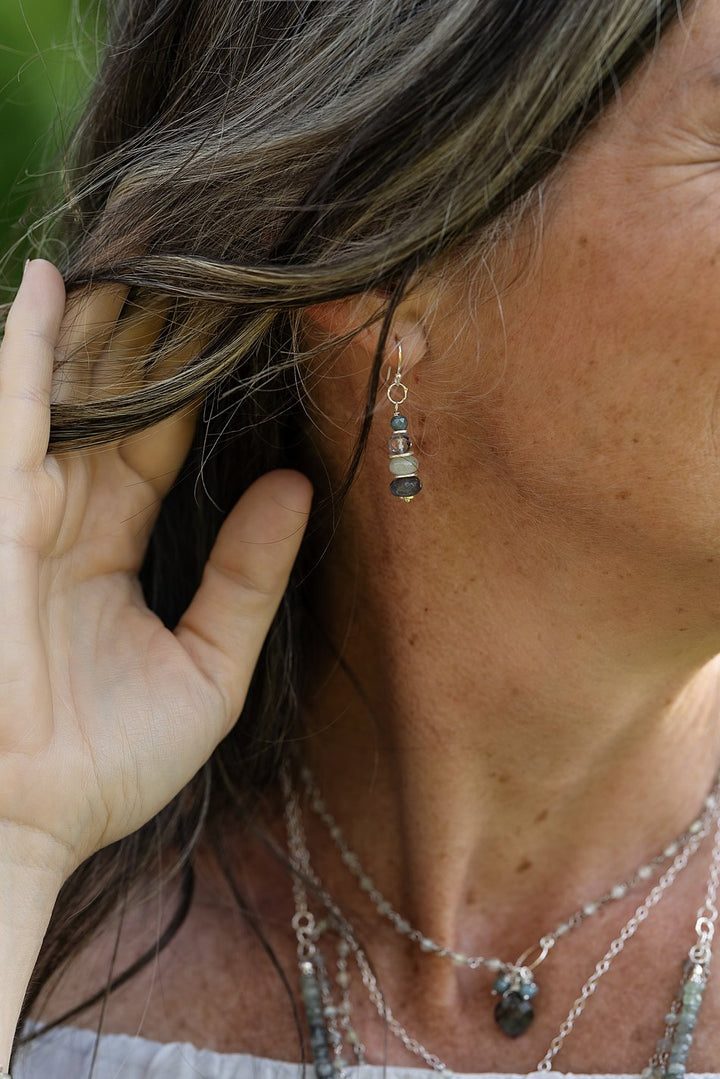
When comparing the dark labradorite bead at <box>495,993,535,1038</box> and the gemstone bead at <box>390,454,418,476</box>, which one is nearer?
the gemstone bead at <box>390,454,418,476</box>

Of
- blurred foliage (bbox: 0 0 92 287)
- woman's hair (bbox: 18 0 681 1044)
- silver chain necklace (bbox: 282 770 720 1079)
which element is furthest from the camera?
blurred foliage (bbox: 0 0 92 287)

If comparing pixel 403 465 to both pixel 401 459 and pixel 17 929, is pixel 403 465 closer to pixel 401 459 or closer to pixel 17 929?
pixel 401 459

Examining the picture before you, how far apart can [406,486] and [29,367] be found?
0.50m

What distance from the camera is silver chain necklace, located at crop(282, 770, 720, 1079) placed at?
1622 millimetres

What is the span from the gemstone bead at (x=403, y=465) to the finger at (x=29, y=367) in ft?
1.45

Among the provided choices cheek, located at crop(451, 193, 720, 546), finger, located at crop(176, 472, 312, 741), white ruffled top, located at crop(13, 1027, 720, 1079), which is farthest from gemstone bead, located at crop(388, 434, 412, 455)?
white ruffled top, located at crop(13, 1027, 720, 1079)

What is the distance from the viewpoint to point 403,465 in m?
1.49

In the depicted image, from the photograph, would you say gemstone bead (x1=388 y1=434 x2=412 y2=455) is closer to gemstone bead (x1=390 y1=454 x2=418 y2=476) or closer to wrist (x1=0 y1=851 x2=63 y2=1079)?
gemstone bead (x1=390 y1=454 x2=418 y2=476)

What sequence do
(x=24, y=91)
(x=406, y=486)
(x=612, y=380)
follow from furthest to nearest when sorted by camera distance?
(x=24, y=91)
(x=406, y=486)
(x=612, y=380)

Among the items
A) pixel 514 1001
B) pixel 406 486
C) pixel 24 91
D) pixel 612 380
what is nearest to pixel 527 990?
pixel 514 1001

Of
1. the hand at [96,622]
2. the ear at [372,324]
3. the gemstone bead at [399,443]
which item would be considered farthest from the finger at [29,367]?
the gemstone bead at [399,443]

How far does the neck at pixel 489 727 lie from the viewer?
5.42ft

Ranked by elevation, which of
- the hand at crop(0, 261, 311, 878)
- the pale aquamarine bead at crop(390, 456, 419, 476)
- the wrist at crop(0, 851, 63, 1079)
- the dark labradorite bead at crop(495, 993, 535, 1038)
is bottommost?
the dark labradorite bead at crop(495, 993, 535, 1038)

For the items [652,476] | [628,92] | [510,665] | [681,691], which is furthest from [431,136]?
[681,691]
